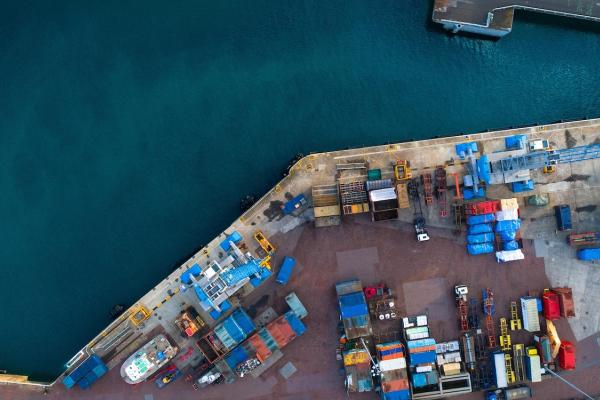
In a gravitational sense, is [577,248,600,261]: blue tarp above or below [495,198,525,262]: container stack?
below

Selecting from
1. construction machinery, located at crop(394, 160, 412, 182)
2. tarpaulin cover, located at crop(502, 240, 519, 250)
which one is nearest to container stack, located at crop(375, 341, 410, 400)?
tarpaulin cover, located at crop(502, 240, 519, 250)

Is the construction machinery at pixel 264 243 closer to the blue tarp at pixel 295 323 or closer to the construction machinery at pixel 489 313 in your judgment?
the blue tarp at pixel 295 323

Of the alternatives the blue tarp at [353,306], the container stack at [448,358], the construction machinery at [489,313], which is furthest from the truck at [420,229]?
the container stack at [448,358]

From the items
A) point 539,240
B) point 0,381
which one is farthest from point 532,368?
point 0,381

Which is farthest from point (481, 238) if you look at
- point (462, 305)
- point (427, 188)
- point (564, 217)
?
point (564, 217)

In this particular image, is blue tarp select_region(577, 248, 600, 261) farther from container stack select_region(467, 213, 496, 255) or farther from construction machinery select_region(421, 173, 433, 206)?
construction machinery select_region(421, 173, 433, 206)
